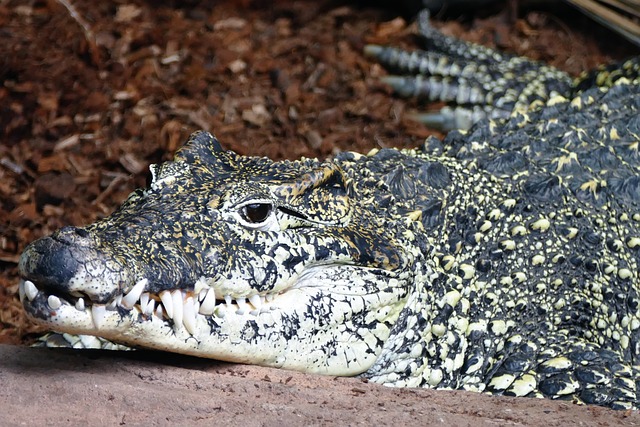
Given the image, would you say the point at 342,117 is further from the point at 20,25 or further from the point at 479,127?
the point at 20,25

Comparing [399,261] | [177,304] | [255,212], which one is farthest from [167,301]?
[399,261]

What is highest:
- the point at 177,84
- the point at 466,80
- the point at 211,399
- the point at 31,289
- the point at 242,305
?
the point at 31,289

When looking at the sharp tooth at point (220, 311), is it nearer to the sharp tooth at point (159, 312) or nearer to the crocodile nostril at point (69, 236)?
the sharp tooth at point (159, 312)

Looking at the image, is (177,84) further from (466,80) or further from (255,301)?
(255,301)

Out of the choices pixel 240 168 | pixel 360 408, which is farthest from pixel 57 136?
pixel 360 408

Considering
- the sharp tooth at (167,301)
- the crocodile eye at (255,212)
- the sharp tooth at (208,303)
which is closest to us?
the sharp tooth at (167,301)

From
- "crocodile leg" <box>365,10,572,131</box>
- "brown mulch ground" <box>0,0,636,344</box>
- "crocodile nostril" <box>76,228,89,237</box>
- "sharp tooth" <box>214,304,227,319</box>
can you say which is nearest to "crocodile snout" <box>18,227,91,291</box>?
"crocodile nostril" <box>76,228,89,237</box>

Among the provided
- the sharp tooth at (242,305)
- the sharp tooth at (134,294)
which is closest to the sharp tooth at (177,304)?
the sharp tooth at (134,294)
